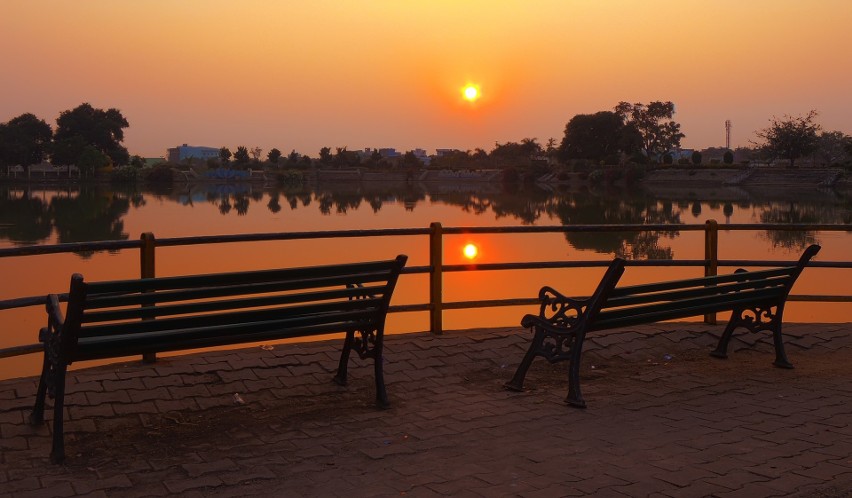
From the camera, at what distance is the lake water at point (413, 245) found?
17828mm

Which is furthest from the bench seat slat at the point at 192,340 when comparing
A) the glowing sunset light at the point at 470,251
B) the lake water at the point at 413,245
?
the glowing sunset light at the point at 470,251

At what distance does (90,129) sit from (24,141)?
10.7 m

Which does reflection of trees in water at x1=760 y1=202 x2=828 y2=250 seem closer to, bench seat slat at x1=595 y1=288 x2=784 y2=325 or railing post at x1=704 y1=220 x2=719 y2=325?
railing post at x1=704 y1=220 x2=719 y2=325

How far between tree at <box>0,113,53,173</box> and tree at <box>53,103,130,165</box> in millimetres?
1976

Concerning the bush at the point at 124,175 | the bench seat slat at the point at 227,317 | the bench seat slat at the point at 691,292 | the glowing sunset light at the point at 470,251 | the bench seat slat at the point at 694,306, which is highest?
the bush at the point at 124,175

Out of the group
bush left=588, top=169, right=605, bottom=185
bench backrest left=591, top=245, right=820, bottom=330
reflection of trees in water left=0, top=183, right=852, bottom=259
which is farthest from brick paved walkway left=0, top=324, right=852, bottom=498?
bush left=588, top=169, right=605, bottom=185

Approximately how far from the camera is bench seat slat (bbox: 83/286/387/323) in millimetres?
4422

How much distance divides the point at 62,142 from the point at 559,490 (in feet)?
389

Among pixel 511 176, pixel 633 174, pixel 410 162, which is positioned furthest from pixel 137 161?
pixel 633 174

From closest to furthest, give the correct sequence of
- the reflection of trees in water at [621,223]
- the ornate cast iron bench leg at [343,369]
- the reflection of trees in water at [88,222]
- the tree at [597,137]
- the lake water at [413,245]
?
the ornate cast iron bench leg at [343,369] → the lake water at [413,245] → the reflection of trees in water at [621,223] → the reflection of trees in water at [88,222] → the tree at [597,137]

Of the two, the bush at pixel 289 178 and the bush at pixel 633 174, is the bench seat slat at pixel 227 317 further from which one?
the bush at pixel 289 178

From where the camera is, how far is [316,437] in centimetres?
483

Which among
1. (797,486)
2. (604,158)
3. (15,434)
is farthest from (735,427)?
(604,158)

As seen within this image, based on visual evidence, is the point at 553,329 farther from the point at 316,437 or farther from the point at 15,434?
the point at 15,434
